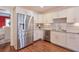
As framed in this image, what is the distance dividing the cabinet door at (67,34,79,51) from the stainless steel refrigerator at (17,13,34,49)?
660 millimetres

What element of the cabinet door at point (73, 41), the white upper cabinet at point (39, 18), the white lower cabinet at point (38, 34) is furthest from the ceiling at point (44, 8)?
the cabinet door at point (73, 41)

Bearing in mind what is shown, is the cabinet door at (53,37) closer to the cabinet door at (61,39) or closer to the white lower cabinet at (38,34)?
the cabinet door at (61,39)

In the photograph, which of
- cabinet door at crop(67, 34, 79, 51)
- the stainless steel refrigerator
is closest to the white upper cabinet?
the stainless steel refrigerator

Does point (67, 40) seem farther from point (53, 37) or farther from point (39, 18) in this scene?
point (39, 18)

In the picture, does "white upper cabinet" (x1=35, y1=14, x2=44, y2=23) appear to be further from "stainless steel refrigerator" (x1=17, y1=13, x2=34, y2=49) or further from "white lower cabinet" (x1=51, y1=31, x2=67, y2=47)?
"white lower cabinet" (x1=51, y1=31, x2=67, y2=47)

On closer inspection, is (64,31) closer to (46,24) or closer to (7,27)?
(46,24)

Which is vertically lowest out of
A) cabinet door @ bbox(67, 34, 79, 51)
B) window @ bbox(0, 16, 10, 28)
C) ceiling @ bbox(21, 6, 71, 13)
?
cabinet door @ bbox(67, 34, 79, 51)

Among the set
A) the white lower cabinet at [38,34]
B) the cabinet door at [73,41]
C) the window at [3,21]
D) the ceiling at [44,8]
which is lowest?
the cabinet door at [73,41]

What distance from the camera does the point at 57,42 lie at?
5.30 ft

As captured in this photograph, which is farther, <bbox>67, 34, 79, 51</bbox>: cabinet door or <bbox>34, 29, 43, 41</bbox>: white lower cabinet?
<bbox>34, 29, 43, 41</bbox>: white lower cabinet

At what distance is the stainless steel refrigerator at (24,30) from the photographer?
1.52 meters

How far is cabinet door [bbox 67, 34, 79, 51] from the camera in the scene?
152 centimetres

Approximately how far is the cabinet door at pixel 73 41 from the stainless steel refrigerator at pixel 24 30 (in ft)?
2.17

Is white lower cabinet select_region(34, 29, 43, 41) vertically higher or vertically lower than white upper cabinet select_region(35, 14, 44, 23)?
lower
